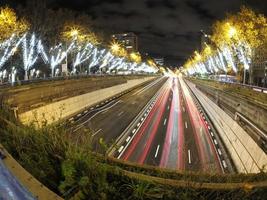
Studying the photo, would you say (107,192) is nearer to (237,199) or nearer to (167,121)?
(237,199)

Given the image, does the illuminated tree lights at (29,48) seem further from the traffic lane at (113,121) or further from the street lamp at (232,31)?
the street lamp at (232,31)

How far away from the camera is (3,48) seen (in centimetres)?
5497

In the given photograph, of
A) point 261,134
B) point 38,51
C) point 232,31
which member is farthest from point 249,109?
point 38,51

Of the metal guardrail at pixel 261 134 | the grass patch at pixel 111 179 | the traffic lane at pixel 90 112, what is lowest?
the traffic lane at pixel 90 112

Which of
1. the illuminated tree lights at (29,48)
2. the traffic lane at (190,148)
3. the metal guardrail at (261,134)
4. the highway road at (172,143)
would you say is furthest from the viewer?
the illuminated tree lights at (29,48)

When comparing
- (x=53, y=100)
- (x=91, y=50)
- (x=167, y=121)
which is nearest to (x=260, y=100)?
(x=53, y=100)

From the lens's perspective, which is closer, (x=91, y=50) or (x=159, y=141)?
(x=159, y=141)

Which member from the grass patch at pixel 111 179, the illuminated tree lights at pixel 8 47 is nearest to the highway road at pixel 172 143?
the grass patch at pixel 111 179

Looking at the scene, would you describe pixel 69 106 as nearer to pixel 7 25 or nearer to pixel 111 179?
pixel 7 25

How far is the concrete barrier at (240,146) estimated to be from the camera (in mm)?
24422

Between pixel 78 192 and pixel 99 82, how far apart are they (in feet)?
195

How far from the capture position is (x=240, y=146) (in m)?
31.0

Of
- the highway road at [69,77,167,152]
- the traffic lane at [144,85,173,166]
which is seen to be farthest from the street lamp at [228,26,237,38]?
the highway road at [69,77,167,152]

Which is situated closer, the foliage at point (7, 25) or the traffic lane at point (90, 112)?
the traffic lane at point (90, 112)
